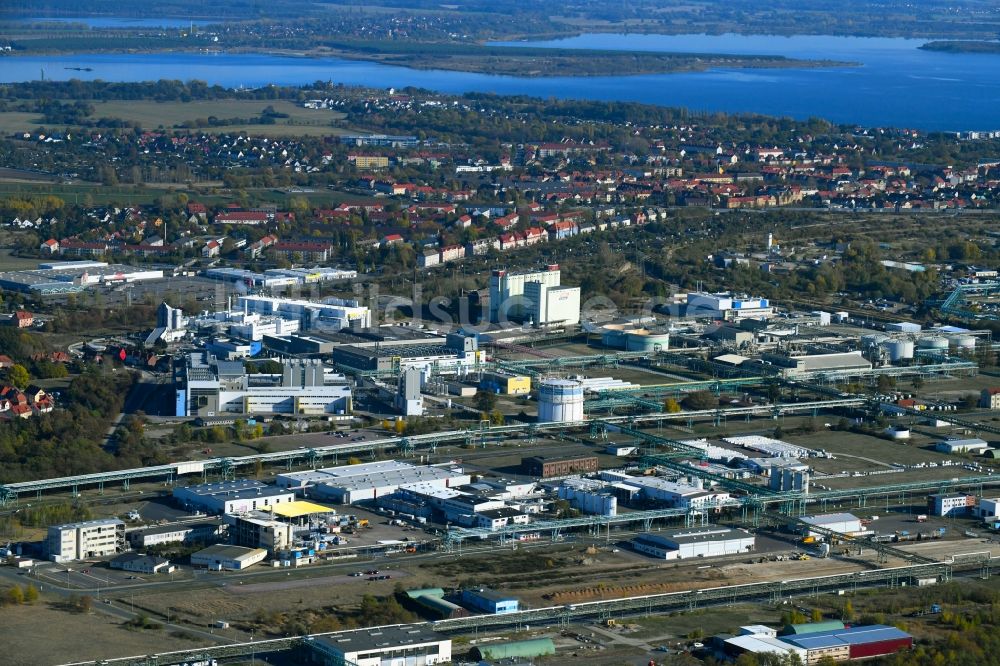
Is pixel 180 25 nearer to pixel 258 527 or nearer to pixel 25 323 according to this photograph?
pixel 25 323

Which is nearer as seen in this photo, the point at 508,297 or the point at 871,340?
the point at 871,340

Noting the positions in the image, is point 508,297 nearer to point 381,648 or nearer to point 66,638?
point 66,638

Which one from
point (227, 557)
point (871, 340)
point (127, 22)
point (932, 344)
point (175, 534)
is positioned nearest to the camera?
point (227, 557)

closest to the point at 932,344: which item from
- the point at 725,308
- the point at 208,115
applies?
the point at 725,308

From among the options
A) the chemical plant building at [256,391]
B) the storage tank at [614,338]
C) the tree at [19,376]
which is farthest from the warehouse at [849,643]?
the storage tank at [614,338]

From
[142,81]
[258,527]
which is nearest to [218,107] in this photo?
[142,81]

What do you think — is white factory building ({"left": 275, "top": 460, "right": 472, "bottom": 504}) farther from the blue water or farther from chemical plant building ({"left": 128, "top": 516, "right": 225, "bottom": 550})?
the blue water

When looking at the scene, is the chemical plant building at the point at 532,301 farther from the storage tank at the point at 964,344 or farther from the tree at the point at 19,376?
the tree at the point at 19,376
